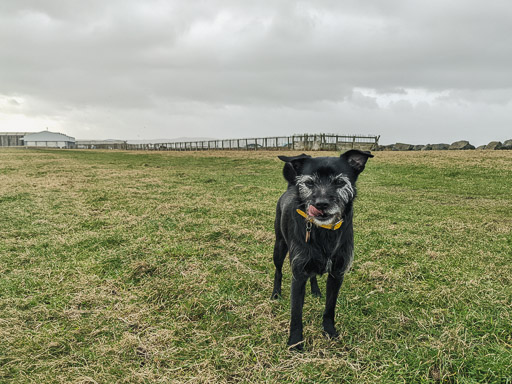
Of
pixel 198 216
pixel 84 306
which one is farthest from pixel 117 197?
pixel 84 306

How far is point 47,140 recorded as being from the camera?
125 m

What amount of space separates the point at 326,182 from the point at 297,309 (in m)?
1.42

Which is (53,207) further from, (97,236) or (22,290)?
(22,290)

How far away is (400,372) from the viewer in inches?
117

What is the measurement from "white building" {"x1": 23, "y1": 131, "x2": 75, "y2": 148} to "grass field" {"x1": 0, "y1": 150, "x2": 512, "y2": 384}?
13679 centimetres

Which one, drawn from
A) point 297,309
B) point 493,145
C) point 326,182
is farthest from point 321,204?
point 493,145

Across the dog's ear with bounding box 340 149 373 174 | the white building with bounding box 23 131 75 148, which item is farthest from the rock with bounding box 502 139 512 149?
the white building with bounding box 23 131 75 148

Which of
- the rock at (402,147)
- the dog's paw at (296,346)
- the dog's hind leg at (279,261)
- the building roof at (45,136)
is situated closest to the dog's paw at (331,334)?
the dog's paw at (296,346)

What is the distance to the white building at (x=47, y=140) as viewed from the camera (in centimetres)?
12150

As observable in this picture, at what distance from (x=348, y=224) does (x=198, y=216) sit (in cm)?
636

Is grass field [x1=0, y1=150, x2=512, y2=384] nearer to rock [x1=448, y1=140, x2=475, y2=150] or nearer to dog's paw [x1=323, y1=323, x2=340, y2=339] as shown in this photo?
dog's paw [x1=323, y1=323, x2=340, y2=339]

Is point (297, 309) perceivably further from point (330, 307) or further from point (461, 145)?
point (461, 145)

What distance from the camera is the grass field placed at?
3.10 meters

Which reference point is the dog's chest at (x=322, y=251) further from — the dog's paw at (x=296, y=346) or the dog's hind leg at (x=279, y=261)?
the dog's hind leg at (x=279, y=261)
